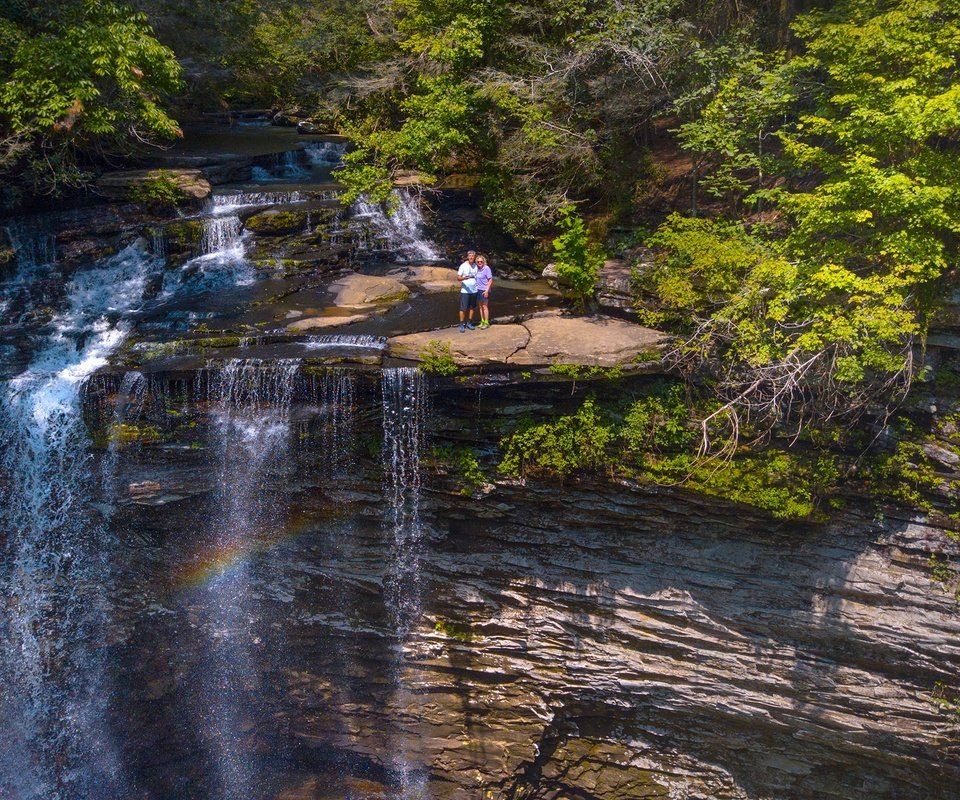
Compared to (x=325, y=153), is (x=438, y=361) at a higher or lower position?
lower

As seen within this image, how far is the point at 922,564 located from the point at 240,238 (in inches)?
500

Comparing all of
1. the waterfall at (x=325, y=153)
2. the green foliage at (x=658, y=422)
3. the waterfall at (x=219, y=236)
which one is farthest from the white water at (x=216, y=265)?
the green foliage at (x=658, y=422)

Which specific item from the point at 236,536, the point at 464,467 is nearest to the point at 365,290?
the point at 464,467

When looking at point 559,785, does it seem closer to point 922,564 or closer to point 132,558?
point 922,564

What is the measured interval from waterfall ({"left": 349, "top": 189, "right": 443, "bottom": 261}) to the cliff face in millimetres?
5476

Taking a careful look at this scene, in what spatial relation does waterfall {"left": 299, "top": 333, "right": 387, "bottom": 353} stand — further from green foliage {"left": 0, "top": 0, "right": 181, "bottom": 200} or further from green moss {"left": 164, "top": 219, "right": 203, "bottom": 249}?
green foliage {"left": 0, "top": 0, "right": 181, "bottom": 200}

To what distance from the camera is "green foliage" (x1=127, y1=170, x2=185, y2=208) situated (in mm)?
14352

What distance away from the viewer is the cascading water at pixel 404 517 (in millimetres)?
10000

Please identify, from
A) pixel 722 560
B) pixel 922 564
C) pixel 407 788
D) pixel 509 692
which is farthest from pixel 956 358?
pixel 407 788

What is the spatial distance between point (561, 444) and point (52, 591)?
7840 mm

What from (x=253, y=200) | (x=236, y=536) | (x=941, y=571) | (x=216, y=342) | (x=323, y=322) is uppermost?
(x=253, y=200)

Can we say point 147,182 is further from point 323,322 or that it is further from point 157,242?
point 323,322

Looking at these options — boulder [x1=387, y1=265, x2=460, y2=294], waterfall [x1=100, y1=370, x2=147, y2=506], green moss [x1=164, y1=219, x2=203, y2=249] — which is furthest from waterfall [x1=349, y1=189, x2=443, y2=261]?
waterfall [x1=100, y1=370, x2=147, y2=506]

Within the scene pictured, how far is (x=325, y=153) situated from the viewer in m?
19.0
